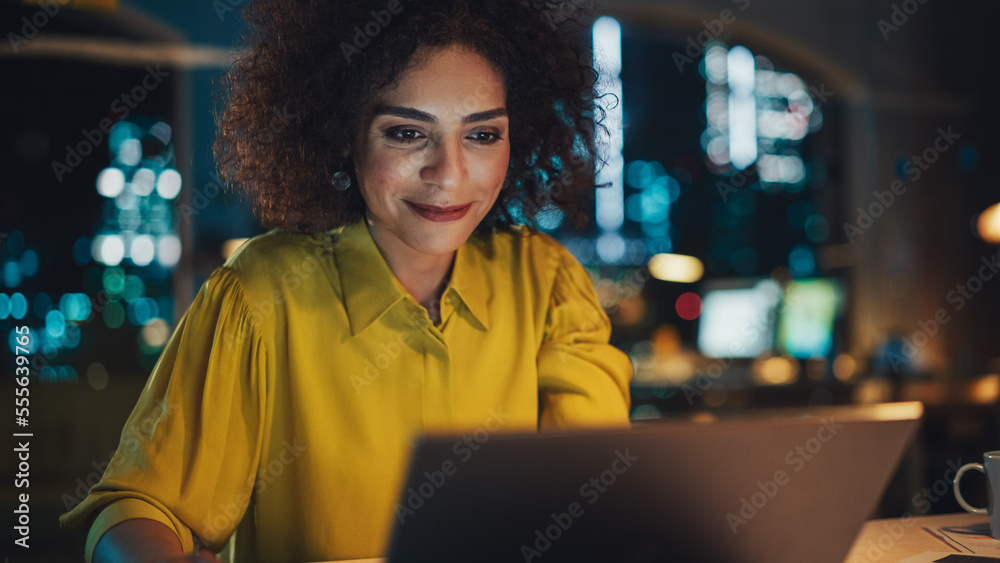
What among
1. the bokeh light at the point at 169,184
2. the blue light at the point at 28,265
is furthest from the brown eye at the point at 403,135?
the blue light at the point at 28,265

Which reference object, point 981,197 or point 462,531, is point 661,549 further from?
point 981,197

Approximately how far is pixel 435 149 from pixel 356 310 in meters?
0.29

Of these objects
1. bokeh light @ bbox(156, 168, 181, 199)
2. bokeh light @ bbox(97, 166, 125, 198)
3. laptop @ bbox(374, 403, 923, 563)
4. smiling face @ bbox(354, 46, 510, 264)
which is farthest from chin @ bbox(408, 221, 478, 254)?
bokeh light @ bbox(97, 166, 125, 198)

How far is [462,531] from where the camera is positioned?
0.70m

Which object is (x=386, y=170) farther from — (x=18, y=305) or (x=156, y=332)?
(x=18, y=305)

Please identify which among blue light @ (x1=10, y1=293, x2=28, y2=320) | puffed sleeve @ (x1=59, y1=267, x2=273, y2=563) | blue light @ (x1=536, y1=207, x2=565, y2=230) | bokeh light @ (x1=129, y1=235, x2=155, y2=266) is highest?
blue light @ (x1=536, y1=207, x2=565, y2=230)

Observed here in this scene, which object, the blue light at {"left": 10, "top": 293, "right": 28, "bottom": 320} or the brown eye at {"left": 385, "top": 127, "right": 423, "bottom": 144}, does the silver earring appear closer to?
the brown eye at {"left": 385, "top": 127, "right": 423, "bottom": 144}

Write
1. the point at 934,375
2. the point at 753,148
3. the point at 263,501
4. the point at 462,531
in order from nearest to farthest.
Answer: the point at 462,531 < the point at 263,501 < the point at 934,375 < the point at 753,148

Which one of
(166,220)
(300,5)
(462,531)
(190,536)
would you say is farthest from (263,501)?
(166,220)

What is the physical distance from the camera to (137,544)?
0.94 m

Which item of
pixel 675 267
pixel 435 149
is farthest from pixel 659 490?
pixel 675 267

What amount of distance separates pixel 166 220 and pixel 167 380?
5.73 metres

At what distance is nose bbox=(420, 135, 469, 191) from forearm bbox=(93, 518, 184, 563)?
0.60 meters

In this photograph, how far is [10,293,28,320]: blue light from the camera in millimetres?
6222
